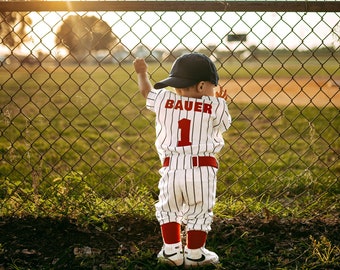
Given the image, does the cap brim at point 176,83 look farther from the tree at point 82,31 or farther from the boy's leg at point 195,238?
Answer: the boy's leg at point 195,238

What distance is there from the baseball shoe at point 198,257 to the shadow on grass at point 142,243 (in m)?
0.07

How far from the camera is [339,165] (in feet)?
14.3

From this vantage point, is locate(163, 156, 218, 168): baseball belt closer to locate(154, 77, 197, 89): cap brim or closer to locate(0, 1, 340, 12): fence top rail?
locate(154, 77, 197, 89): cap brim

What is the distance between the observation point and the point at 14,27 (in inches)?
103

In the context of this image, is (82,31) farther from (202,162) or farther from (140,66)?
(202,162)

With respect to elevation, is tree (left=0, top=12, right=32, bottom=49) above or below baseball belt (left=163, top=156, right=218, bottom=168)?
above

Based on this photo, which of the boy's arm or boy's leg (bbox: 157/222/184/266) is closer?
boy's leg (bbox: 157/222/184/266)

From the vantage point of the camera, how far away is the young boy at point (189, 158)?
2.38 meters

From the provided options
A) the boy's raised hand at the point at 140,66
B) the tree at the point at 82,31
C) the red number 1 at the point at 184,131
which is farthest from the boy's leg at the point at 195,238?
the tree at the point at 82,31

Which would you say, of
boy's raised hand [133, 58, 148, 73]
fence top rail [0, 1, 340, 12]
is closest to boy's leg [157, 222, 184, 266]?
boy's raised hand [133, 58, 148, 73]

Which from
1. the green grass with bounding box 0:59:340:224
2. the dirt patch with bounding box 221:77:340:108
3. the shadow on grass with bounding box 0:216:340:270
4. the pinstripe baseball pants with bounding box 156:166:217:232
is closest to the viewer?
the pinstripe baseball pants with bounding box 156:166:217:232

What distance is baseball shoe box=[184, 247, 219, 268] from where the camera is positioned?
7.80 ft

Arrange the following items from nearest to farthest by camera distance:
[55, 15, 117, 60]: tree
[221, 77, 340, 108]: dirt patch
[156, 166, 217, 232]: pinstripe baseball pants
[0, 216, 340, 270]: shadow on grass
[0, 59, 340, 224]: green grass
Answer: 1. [156, 166, 217, 232]: pinstripe baseball pants
2. [0, 216, 340, 270]: shadow on grass
3. [55, 15, 117, 60]: tree
4. [0, 59, 340, 224]: green grass
5. [221, 77, 340, 108]: dirt patch

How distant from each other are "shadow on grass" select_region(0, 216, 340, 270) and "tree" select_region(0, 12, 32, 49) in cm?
116
